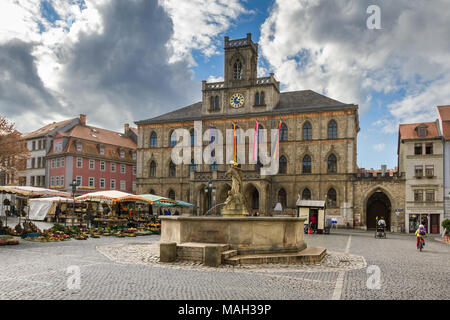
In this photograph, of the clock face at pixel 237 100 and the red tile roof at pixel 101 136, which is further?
the red tile roof at pixel 101 136

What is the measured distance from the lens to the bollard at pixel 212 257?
12.7m

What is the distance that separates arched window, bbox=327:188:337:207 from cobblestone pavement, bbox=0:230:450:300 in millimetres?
30619

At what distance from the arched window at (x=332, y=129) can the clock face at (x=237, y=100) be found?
1073cm

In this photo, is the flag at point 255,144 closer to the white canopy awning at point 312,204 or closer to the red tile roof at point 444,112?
the white canopy awning at point 312,204

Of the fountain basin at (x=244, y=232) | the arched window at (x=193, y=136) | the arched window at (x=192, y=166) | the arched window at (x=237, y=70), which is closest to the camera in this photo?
the fountain basin at (x=244, y=232)

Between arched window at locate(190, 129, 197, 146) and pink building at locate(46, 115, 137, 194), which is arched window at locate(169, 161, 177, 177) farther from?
pink building at locate(46, 115, 137, 194)

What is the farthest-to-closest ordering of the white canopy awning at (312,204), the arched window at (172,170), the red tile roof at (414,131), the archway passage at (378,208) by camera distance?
1. the arched window at (172,170)
2. the archway passage at (378,208)
3. the red tile roof at (414,131)
4. the white canopy awning at (312,204)

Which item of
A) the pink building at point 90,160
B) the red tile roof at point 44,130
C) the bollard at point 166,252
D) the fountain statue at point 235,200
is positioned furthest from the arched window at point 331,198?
the red tile roof at point 44,130

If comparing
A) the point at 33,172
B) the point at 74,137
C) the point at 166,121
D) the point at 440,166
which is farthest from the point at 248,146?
the point at 33,172

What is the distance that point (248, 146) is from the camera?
1950 inches

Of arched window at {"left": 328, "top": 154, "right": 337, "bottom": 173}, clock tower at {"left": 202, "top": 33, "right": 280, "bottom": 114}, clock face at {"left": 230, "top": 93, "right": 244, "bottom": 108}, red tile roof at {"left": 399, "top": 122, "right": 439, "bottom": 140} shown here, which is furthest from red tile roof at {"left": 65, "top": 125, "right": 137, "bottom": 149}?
red tile roof at {"left": 399, "top": 122, "right": 439, "bottom": 140}

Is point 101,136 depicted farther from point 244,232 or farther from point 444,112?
point 244,232

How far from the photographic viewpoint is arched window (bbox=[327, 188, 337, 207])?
45.8m

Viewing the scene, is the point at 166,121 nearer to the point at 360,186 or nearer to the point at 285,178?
the point at 285,178
